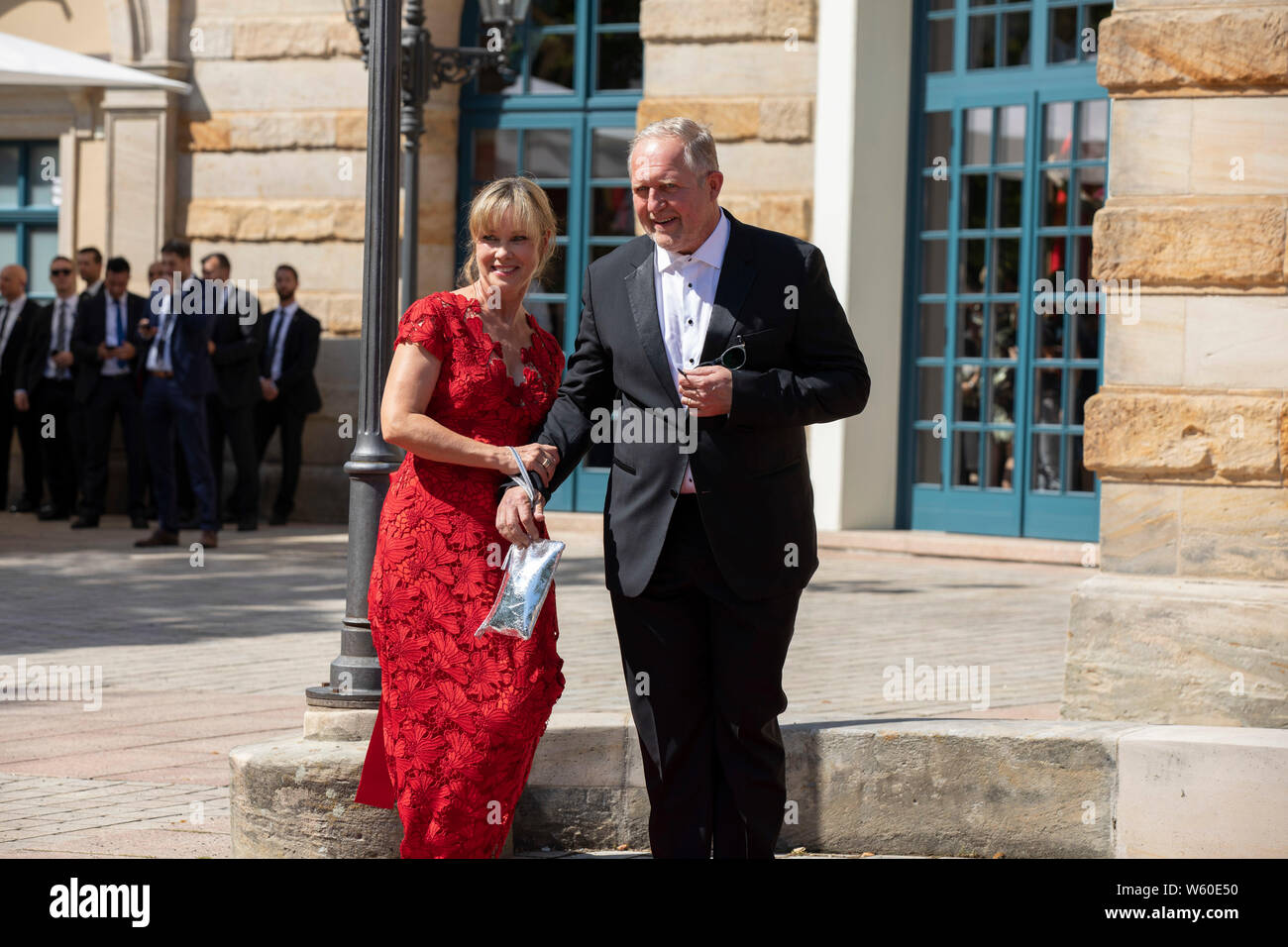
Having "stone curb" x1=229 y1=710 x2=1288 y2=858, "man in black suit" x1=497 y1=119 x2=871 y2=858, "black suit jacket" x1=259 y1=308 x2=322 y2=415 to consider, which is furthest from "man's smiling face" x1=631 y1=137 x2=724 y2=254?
"black suit jacket" x1=259 y1=308 x2=322 y2=415

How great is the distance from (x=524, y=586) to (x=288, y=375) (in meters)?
10.5

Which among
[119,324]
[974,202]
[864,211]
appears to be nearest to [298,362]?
[119,324]

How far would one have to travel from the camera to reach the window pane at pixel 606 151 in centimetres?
1475

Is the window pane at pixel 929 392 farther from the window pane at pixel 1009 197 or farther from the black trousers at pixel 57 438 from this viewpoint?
the black trousers at pixel 57 438

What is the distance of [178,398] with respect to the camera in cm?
1267

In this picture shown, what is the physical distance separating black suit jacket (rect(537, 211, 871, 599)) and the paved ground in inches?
52.4

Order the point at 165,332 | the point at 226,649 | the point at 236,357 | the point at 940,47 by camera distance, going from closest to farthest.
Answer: the point at 226,649
the point at 165,332
the point at 940,47
the point at 236,357

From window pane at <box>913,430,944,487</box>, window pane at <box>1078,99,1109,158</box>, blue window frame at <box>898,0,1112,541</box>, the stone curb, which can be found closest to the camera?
the stone curb

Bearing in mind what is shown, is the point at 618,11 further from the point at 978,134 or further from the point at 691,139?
the point at 691,139

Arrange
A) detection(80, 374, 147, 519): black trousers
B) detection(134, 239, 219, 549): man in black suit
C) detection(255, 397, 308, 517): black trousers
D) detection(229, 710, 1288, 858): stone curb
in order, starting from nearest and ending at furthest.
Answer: detection(229, 710, 1288, 858): stone curb < detection(134, 239, 219, 549): man in black suit < detection(80, 374, 147, 519): black trousers < detection(255, 397, 308, 517): black trousers

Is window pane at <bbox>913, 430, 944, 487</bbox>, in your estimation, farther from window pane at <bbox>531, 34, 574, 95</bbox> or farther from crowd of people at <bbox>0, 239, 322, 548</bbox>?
crowd of people at <bbox>0, 239, 322, 548</bbox>

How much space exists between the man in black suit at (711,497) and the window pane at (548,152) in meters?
10.6

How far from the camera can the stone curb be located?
494cm

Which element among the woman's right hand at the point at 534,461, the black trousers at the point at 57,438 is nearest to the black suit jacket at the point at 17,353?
the black trousers at the point at 57,438
